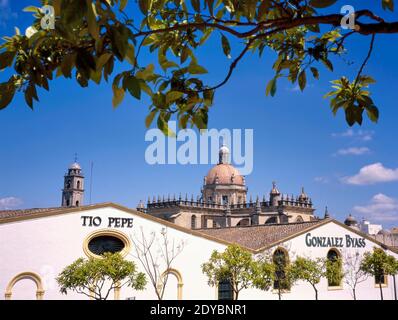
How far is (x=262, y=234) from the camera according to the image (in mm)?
39781

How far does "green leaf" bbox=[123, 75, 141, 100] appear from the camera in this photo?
8.93 ft

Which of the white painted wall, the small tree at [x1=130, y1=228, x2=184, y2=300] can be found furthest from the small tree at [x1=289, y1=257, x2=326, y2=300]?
the small tree at [x1=130, y1=228, x2=184, y2=300]

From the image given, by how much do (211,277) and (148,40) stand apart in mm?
27867

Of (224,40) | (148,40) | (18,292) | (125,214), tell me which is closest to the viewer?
(148,40)

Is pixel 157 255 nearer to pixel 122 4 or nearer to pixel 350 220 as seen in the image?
pixel 122 4

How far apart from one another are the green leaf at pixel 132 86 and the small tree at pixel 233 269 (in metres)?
27.7

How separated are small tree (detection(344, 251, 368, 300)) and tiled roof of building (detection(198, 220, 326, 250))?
4.98 metres

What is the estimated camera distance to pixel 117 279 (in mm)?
25438

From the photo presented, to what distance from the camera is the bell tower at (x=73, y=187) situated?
96.5 meters
